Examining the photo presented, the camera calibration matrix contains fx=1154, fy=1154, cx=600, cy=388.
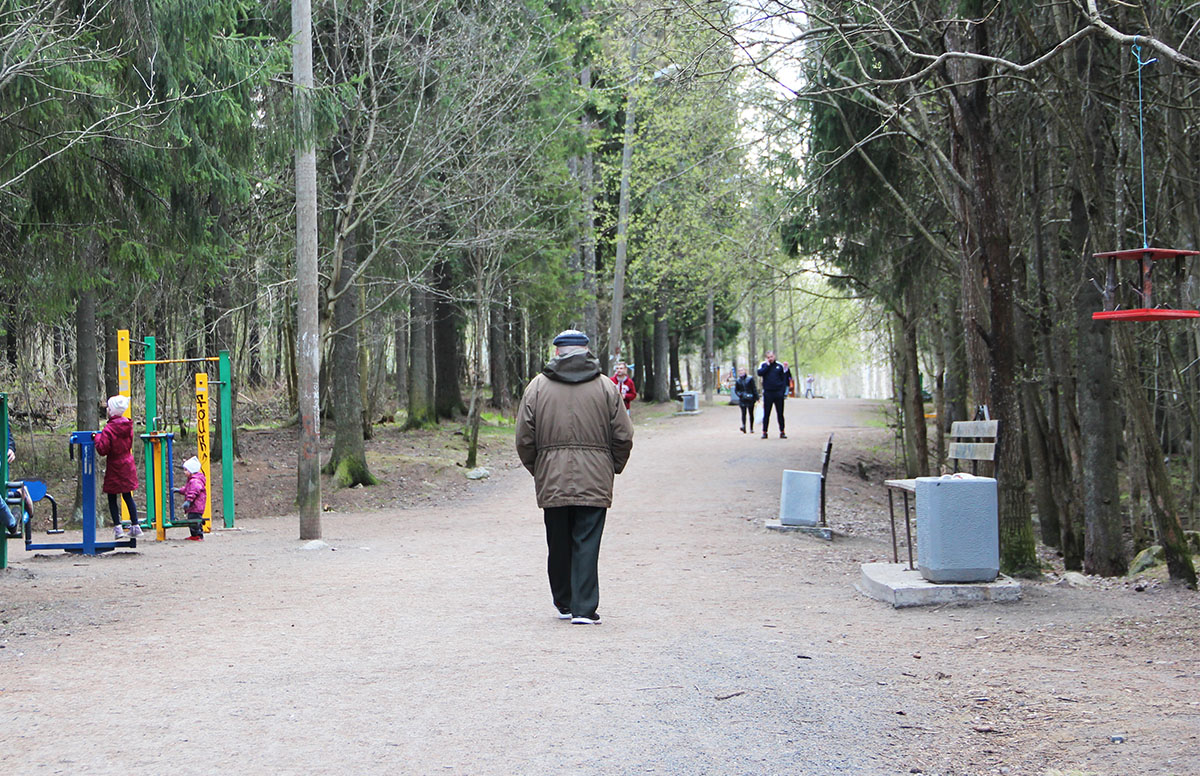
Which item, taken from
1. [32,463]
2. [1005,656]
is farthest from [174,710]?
[32,463]

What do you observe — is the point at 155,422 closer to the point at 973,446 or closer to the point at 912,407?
the point at 973,446

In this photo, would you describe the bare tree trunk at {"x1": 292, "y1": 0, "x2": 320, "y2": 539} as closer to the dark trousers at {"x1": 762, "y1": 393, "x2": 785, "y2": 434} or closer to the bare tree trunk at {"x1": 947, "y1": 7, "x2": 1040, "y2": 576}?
the bare tree trunk at {"x1": 947, "y1": 7, "x2": 1040, "y2": 576}

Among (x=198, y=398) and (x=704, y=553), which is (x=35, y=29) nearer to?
(x=198, y=398)

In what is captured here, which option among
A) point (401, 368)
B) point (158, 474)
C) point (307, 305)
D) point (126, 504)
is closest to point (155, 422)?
point (158, 474)

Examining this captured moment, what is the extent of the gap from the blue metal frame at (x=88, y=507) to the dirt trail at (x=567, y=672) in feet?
2.47

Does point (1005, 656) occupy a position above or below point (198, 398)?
below

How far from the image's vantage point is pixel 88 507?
13359 millimetres

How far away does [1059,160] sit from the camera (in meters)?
14.3

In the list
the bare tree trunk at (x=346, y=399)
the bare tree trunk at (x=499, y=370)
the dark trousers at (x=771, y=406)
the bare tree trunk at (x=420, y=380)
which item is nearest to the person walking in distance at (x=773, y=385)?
the dark trousers at (x=771, y=406)

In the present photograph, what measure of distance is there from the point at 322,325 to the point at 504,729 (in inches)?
520

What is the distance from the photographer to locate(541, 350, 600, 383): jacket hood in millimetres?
8500

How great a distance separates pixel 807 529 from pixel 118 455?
8599mm

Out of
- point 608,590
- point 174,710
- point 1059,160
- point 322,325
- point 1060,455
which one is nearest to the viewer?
point 174,710

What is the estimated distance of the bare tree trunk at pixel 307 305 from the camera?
13984 millimetres
